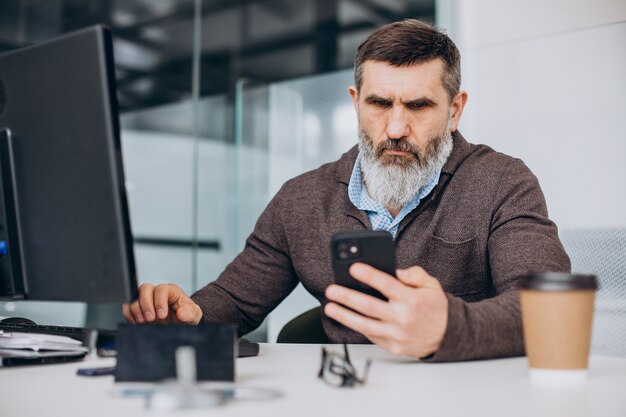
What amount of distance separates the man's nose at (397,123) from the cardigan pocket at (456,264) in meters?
0.25

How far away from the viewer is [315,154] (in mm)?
3016

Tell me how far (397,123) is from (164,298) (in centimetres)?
67

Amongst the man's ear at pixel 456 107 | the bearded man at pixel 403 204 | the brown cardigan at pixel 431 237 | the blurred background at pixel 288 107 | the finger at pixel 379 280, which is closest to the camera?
the finger at pixel 379 280

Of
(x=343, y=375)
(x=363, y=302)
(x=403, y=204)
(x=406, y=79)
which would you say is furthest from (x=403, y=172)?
(x=343, y=375)

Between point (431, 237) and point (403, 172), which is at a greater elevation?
point (403, 172)

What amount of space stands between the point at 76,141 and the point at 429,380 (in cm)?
52

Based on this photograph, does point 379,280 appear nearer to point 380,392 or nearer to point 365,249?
point 365,249

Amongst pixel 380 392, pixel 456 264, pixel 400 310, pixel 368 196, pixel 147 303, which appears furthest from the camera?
pixel 368 196

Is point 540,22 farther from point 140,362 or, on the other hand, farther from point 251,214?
point 140,362

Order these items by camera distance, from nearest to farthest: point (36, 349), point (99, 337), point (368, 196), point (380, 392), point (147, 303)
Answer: point (380, 392) → point (36, 349) → point (99, 337) → point (147, 303) → point (368, 196)

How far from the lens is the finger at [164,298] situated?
4.04 ft

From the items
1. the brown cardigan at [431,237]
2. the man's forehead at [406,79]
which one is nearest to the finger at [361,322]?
the brown cardigan at [431,237]

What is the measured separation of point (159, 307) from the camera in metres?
1.24

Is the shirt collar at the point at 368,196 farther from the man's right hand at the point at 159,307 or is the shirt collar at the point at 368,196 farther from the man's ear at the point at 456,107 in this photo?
the man's right hand at the point at 159,307
